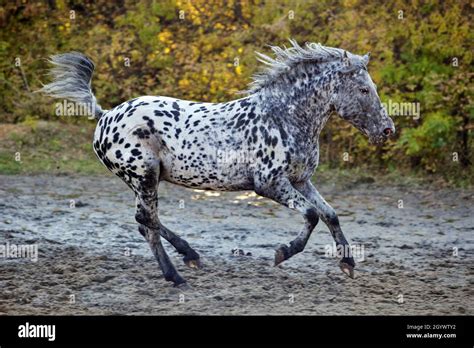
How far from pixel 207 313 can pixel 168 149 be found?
1.48 metres

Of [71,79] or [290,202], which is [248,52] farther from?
[290,202]

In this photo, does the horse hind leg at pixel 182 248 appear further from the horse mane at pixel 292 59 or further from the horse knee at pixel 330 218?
the horse mane at pixel 292 59

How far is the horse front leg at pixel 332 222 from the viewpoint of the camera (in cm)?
656

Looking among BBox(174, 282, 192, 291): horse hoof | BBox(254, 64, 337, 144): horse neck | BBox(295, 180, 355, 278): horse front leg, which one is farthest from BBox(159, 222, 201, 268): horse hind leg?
BBox(254, 64, 337, 144): horse neck

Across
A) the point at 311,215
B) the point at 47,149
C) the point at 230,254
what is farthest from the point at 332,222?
the point at 47,149

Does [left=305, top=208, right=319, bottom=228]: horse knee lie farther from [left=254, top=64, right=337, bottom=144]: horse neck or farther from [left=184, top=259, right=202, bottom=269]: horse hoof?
[left=184, top=259, right=202, bottom=269]: horse hoof

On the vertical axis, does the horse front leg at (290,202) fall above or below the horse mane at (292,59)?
below

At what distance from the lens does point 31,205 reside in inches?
374

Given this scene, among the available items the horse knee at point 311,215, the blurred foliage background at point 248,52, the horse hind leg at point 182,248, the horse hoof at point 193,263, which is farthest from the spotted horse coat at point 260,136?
the blurred foliage background at point 248,52

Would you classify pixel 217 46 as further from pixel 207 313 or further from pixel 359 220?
pixel 207 313

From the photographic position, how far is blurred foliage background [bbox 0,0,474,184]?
37.1ft

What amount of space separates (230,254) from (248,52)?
5642mm

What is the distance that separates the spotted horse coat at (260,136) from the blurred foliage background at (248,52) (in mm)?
4126
